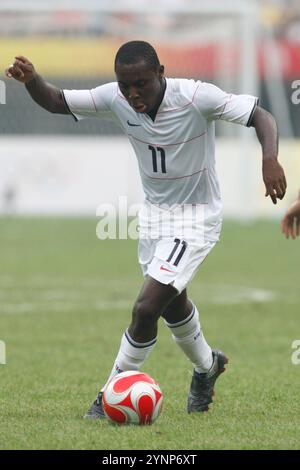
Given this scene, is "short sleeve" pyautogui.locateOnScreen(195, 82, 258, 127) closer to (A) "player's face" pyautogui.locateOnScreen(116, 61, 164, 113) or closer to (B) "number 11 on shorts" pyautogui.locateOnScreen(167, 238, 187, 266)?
(A) "player's face" pyautogui.locateOnScreen(116, 61, 164, 113)

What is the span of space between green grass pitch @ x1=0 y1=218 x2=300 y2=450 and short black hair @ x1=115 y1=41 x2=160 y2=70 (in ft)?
6.95

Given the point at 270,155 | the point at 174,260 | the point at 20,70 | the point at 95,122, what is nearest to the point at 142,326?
the point at 174,260

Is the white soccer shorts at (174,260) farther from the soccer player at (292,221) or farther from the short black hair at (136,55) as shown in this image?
the short black hair at (136,55)

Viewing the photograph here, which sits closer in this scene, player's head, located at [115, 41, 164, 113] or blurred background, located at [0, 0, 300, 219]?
player's head, located at [115, 41, 164, 113]

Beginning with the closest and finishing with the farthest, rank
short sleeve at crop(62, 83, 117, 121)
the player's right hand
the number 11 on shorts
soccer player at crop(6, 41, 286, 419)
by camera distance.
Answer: soccer player at crop(6, 41, 286, 419), the number 11 on shorts, the player's right hand, short sleeve at crop(62, 83, 117, 121)

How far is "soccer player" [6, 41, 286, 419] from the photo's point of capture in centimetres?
635

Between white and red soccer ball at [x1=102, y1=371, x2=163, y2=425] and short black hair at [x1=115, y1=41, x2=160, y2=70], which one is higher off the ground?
short black hair at [x1=115, y1=41, x2=160, y2=70]

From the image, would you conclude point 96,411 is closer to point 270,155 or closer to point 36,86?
point 270,155

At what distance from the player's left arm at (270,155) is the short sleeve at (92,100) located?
945mm

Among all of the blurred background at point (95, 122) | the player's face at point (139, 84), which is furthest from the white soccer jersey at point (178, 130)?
the blurred background at point (95, 122)

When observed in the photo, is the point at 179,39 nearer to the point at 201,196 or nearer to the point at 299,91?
the point at 299,91

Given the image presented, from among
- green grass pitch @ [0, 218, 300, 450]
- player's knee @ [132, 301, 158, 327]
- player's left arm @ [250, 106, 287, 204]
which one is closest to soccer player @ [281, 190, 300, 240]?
player's left arm @ [250, 106, 287, 204]

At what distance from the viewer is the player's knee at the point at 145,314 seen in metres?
6.31
